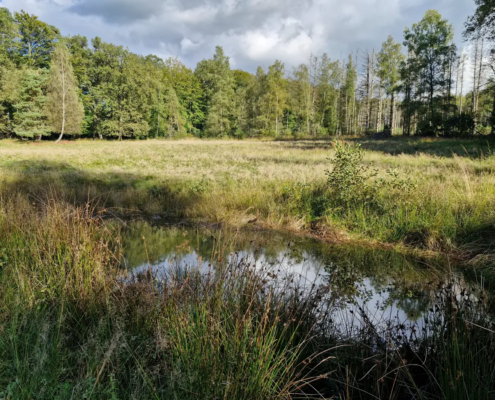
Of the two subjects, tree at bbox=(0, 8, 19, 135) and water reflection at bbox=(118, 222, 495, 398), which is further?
tree at bbox=(0, 8, 19, 135)

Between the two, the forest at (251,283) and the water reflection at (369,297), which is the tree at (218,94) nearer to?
the forest at (251,283)

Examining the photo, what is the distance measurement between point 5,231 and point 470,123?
3409 cm

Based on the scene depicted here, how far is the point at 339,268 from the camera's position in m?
5.46

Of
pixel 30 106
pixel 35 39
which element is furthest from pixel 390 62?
pixel 35 39

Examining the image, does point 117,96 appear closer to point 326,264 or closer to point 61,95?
point 61,95

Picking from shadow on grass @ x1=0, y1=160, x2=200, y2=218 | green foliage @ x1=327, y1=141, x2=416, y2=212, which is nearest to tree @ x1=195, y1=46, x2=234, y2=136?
shadow on grass @ x1=0, y1=160, x2=200, y2=218

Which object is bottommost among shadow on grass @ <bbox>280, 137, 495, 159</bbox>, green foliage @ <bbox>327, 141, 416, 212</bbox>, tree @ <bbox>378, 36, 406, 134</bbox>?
green foliage @ <bbox>327, 141, 416, 212</bbox>

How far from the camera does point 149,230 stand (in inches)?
294

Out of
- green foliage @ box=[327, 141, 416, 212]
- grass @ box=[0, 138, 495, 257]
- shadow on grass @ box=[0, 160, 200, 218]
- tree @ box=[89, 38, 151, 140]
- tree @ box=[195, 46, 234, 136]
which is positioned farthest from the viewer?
tree @ box=[195, 46, 234, 136]

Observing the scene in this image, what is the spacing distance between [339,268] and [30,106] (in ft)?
138

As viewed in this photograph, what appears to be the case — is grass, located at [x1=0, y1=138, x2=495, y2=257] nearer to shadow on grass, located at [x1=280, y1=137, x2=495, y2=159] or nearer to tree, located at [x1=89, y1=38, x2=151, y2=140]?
shadow on grass, located at [x1=280, y1=137, x2=495, y2=159]

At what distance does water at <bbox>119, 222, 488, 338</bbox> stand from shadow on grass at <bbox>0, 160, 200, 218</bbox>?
1288mm

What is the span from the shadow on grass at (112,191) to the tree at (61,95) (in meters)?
32.0

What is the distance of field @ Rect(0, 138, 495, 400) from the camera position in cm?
210
